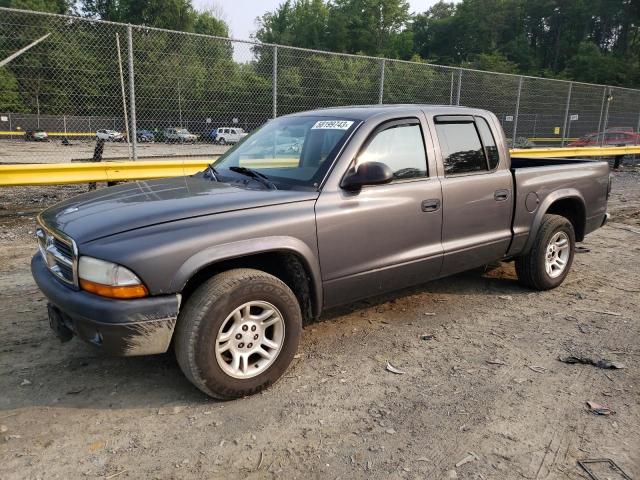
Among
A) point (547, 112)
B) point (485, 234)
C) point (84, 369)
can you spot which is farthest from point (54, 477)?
point (547, 112)

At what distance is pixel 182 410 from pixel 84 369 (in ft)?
2.88

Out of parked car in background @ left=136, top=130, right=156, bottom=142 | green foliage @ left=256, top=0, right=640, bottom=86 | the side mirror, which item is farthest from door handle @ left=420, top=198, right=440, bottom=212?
green foliage @ left=256, top=0, right=640, bottom=86

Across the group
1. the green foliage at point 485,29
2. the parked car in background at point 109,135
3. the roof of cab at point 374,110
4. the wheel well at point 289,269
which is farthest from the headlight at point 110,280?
the green foliage at point 485,29

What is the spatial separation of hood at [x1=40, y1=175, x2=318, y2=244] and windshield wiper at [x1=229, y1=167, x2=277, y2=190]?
0.56 ft

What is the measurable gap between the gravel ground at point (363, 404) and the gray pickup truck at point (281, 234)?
0.35 meters

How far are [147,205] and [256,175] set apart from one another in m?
0.89

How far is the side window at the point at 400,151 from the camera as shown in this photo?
138 inches

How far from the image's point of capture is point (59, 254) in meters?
2.85

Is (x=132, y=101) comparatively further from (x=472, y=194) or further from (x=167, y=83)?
(x=472, y=194)

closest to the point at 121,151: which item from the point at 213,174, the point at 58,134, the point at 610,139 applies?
the point at 58,134

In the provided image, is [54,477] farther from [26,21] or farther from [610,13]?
[610,13]

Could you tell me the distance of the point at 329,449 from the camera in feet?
8.10

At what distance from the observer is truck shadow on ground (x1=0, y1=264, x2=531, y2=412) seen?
2.85 meters

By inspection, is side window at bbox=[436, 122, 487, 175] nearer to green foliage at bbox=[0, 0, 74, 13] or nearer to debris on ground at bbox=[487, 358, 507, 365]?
debris on ground at bbox=[487, 358, 507, 365]
